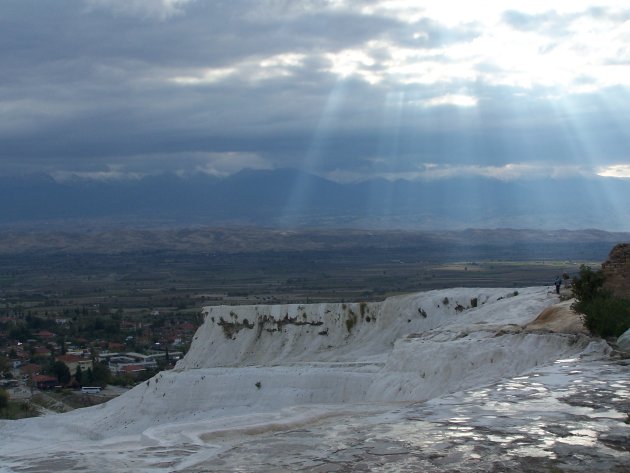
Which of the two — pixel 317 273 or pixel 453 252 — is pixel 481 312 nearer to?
pixel 317 273

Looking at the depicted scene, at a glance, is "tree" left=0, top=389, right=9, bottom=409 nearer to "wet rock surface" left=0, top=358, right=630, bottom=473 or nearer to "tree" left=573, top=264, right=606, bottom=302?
"tree" left=573, top=264, right=606, bottom=302

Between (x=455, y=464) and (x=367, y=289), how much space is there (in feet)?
262

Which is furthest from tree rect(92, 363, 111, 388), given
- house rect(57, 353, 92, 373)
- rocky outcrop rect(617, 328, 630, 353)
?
rocky outcrop rect(617, 328, 630, 353)

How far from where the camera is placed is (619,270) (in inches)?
832

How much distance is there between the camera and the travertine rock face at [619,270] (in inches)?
814

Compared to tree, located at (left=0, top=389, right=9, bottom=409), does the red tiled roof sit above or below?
below

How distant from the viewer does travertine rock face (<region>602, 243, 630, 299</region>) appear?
20.7m

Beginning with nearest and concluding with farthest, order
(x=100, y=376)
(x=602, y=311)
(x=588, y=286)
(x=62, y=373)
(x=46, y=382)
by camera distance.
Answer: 1. (x=602, y=311)
2. (x=588, y=286)
3. (x=100, y=376)
4. (x=62, y=373)
5. (x=46, y=382)

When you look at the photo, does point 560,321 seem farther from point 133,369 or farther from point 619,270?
point 133,369

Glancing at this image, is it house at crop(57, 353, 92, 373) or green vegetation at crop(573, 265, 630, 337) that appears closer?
green vegetation at crop(573, 265, 630, 337)

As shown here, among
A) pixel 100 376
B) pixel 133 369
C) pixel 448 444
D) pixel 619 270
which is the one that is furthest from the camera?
pixel 133 369

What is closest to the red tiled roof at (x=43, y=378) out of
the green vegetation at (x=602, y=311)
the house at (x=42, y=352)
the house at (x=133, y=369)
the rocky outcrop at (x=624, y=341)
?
the house at (x=133, y=369)

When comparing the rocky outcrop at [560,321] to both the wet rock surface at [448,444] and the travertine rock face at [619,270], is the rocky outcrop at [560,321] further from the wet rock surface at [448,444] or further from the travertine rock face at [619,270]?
the wet rock surface at [448,444]

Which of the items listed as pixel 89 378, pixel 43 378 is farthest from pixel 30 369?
pixel 89 378
